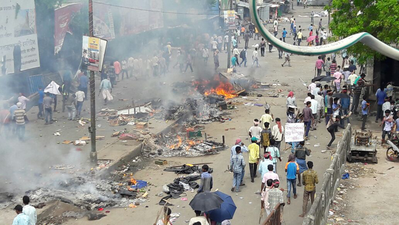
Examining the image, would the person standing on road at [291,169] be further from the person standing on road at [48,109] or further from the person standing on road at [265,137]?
the person standing on road at [48,109]

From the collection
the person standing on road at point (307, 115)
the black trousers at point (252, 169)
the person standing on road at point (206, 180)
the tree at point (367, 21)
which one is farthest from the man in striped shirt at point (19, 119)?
the tree at point (367, 21)

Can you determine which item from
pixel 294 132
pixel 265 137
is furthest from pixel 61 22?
pixel 294 132

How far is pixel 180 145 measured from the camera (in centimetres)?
1633

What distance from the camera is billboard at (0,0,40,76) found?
19.9 m

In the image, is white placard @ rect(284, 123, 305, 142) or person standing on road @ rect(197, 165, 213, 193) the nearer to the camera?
person standing on road @ rect(197, 165, 213, 193)

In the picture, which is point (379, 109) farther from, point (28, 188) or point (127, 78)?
point (127, 78)

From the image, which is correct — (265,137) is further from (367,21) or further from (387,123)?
(367,21)

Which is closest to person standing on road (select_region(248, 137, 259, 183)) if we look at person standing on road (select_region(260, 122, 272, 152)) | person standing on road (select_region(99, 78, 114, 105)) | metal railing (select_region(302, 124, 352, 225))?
person standing on road (select_region(260, 122, 272, 152))

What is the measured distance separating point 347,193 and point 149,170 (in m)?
5.11

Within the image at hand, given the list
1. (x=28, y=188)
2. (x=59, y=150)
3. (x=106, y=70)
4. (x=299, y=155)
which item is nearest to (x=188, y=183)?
(x=299, y=155)

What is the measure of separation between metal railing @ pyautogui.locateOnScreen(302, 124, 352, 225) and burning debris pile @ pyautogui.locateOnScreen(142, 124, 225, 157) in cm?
395

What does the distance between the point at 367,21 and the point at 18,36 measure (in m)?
12.6

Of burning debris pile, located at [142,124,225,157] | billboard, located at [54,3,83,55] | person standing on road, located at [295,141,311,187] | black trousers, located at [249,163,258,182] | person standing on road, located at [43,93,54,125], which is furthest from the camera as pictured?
billboard, located at [54,3,83,55]

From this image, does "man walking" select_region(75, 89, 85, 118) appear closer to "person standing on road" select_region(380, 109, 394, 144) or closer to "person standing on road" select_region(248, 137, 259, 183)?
"person standing on road" select_region(248, 137, 259, 183)
